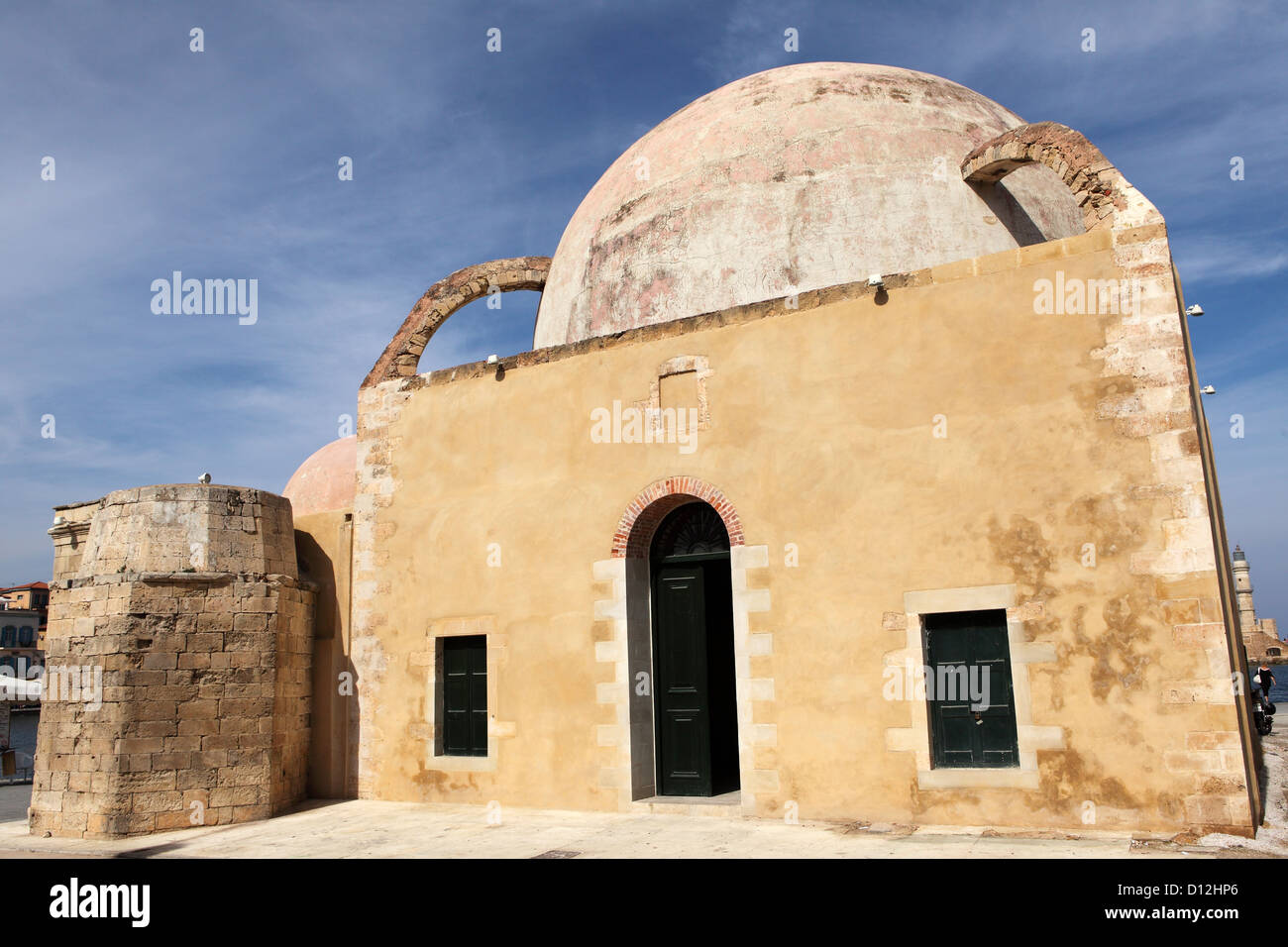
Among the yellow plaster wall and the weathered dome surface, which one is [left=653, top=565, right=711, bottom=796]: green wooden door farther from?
the weathered dome surface

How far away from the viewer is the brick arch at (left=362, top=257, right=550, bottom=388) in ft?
36.5

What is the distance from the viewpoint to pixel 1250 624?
50438 mm

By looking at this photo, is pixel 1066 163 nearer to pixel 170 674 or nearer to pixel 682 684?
pixel 682 684

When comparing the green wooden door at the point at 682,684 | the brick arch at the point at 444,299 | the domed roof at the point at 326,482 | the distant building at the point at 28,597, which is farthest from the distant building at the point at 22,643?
the green wooden door at the point at 682,684

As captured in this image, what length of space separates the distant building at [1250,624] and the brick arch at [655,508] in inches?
1032

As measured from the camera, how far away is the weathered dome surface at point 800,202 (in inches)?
364

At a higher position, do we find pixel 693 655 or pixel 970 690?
pixel 693 655

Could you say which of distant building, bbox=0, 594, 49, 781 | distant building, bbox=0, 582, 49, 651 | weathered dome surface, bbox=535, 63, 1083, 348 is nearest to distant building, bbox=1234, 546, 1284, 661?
weathered dome surface, bbox=535, 63, 1083, 348

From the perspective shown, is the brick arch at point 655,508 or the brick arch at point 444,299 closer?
the brick arch at point 655,508

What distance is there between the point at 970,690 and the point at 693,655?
2.63 metres

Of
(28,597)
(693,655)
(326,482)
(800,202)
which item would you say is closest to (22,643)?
(28,597)

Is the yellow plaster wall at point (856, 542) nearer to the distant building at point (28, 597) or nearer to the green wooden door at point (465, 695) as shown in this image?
the green wooden door at point (465, 695)

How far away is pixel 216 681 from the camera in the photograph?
9.52 meters
